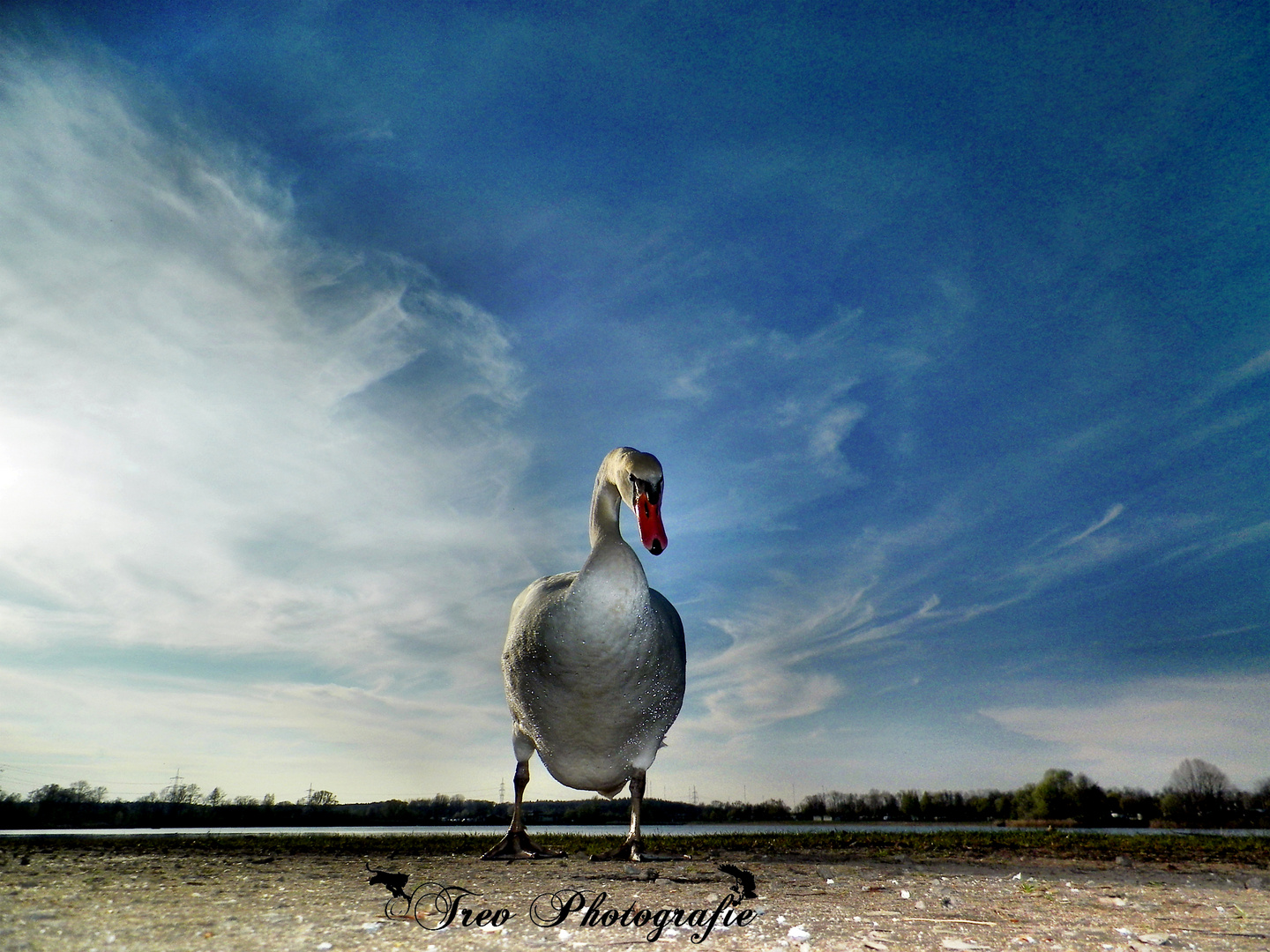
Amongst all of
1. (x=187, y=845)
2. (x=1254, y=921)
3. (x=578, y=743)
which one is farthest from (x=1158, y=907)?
(x=187, y=845)

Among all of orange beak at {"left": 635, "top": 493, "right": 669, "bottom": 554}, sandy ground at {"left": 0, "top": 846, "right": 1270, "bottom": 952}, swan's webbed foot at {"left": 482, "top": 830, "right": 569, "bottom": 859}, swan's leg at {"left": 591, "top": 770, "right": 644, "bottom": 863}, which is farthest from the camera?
swan's webbed foot at {"left": 482, "top": 830, "right": 569, "bottom": 859}

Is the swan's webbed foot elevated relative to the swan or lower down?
lower down

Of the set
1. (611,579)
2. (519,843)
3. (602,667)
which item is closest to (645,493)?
(611,579)

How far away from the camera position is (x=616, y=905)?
204 inches

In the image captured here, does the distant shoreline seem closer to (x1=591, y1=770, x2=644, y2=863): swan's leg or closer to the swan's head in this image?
(x1=591, y1=770, x2=644, y2=863): swan's leg

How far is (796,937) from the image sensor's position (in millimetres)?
4250

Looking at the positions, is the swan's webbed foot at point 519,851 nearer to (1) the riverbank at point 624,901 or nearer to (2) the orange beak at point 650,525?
(1) the riverbank at point 624,901

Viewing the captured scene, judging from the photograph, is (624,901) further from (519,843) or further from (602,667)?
(519,843)

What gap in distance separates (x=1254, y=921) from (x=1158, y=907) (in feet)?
2.01

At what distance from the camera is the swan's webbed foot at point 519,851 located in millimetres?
8531

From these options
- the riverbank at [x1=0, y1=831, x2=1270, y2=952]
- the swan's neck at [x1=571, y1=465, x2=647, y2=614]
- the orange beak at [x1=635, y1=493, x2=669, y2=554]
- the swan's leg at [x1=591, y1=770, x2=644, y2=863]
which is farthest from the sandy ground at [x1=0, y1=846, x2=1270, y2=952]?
the orange beak at [x1=635, y1=493, x2=669, y2=554]

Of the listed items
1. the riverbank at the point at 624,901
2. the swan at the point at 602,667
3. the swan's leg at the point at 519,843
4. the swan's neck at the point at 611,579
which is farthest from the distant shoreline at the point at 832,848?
the swan's neck at the point at 611,579

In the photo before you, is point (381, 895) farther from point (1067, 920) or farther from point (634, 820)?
point (1067, 920)

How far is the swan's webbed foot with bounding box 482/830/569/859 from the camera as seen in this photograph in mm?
8531
